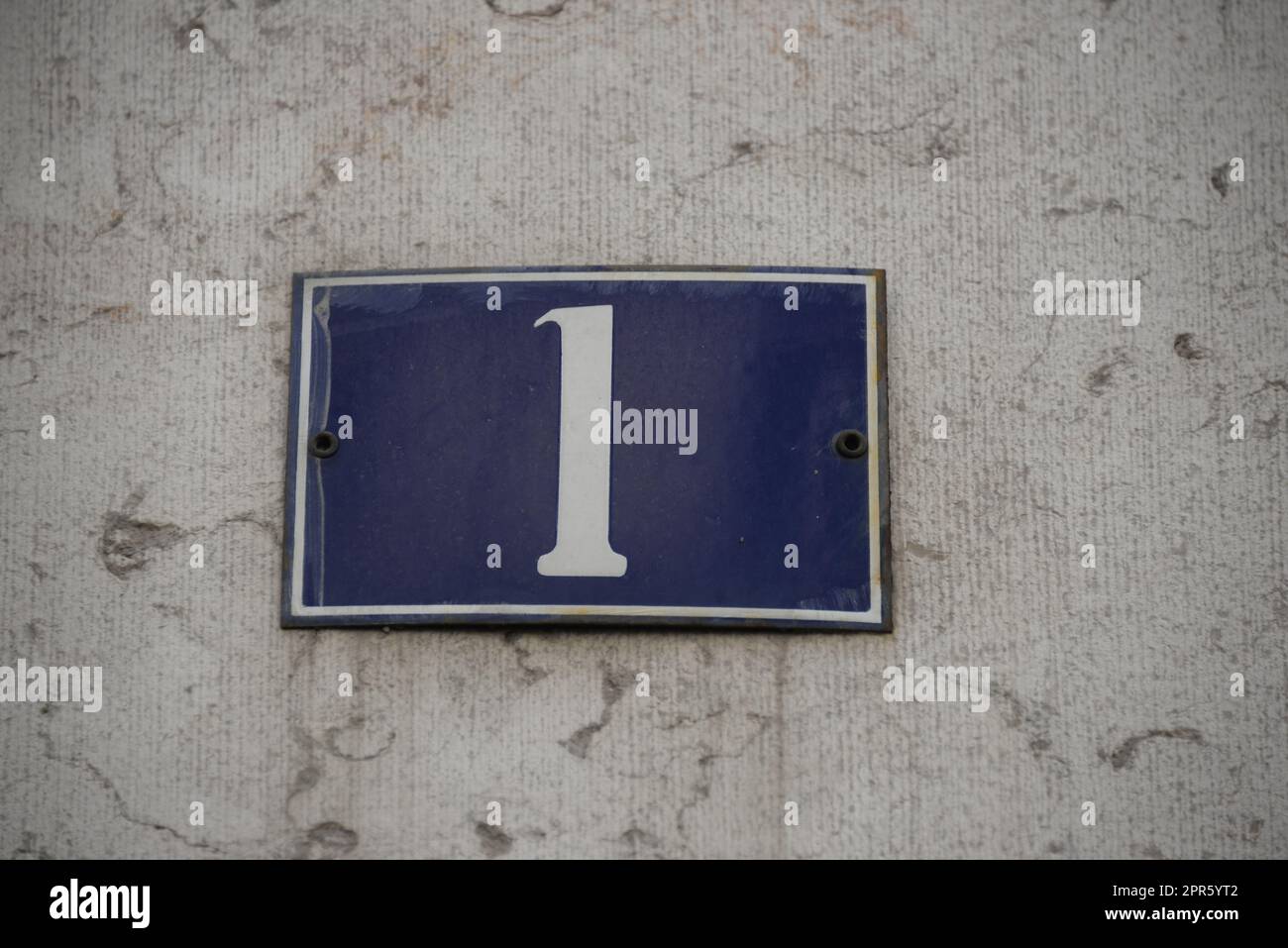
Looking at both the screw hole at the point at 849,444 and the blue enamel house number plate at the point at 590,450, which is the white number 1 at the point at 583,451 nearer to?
the blue enamel house number plate at the point at 590,450

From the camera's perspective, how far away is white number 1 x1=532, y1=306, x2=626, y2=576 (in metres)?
1.22

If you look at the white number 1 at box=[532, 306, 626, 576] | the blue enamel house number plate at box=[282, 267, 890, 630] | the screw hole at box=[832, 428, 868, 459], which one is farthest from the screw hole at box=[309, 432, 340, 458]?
the screw hole at box=[832, 428, 868, 459]

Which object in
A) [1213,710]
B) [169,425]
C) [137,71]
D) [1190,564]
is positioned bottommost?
[1213,710]

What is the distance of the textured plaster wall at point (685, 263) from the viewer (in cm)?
122

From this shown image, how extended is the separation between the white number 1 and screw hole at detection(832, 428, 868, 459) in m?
0.27

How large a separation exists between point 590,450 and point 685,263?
27cm

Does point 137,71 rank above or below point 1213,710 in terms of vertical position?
above

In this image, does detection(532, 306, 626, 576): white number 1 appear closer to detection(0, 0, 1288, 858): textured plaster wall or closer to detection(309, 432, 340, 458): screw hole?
detection(0, 0, 1288, 858): textured plaster wall

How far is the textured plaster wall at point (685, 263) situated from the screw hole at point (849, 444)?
5cm

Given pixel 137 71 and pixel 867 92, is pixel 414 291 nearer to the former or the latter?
pixel 137 71

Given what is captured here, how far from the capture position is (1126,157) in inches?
50.9

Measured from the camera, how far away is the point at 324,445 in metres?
1.26

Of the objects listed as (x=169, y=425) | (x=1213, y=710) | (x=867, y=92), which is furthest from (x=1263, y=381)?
(x=169, y=425)
